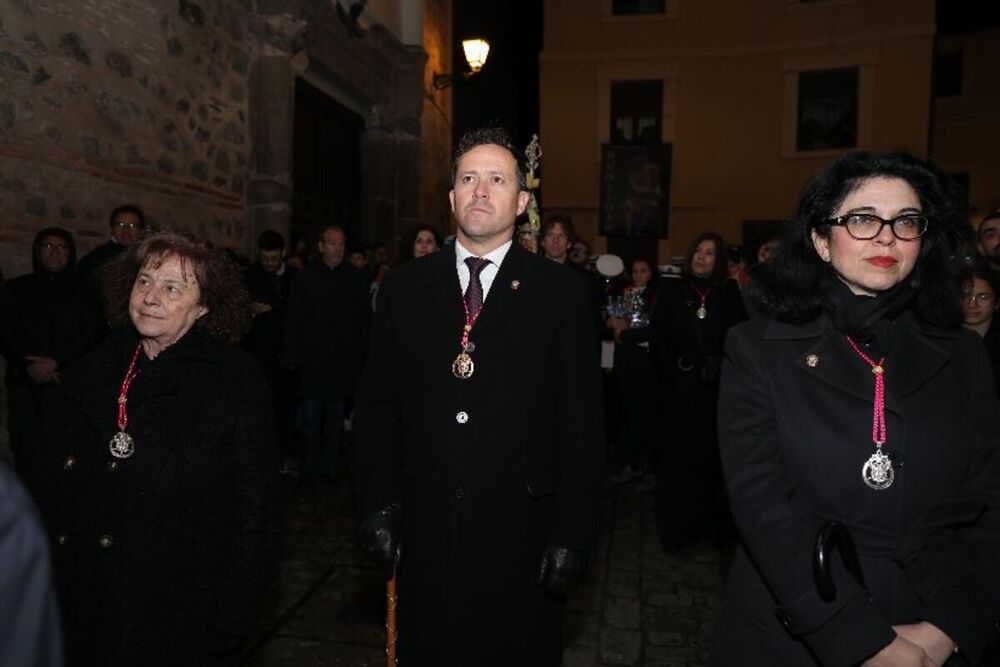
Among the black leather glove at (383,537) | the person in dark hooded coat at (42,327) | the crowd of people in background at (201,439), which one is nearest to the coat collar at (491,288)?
the crowd of people in background at (201,439)

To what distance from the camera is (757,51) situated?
17812 mm

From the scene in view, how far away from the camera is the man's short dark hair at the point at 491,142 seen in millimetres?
2541

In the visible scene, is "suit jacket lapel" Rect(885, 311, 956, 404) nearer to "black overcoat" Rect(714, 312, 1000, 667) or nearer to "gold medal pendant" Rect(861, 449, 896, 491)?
"black overcoat" Rect(714, 312, 1000, 667)

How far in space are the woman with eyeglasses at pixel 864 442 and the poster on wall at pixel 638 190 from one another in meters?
16.5

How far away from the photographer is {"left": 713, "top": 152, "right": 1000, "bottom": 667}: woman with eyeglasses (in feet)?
5.82

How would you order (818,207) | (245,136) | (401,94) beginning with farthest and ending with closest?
1. (401,94)
2. (245,136)
3. (818,207)

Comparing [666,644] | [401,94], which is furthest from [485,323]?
[401,94]

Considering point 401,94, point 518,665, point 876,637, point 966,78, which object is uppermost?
point 966,78

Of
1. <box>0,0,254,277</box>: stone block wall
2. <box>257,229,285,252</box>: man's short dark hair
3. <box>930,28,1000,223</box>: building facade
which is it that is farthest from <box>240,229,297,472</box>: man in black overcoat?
<box>930,28,1000,223</box>: building facade

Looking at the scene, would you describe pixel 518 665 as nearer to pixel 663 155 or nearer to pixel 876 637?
pixel 876 637

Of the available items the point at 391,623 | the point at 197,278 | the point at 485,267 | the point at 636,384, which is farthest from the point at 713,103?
the point at 391,623

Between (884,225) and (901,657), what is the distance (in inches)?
40.9

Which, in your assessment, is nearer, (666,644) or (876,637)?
(876,637)

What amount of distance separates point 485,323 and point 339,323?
412 cm
